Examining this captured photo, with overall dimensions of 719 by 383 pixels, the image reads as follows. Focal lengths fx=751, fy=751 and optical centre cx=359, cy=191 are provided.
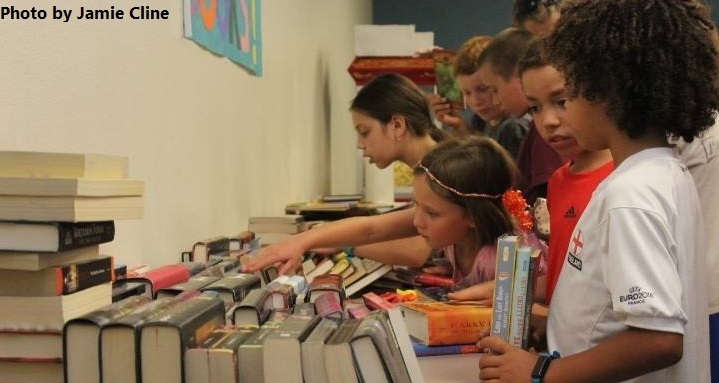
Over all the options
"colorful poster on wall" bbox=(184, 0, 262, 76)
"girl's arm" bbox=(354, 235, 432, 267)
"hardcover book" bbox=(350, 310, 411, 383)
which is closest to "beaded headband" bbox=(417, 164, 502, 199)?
"girl's arm" bbox=(354, 235, 432, 267)

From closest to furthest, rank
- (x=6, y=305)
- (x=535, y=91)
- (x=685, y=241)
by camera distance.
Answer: (x=6, y=305)
(x=685, y=241)
(x=535, y=91)

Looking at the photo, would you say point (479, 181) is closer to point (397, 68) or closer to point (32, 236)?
point (32, 236)

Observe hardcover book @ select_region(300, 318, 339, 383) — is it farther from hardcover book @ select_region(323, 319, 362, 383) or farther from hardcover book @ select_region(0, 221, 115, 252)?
hardcover book @ select_region(0, 221, 115, 252)

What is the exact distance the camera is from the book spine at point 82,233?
772 mm

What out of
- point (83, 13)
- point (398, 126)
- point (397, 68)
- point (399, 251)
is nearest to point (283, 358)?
point (83, 13)

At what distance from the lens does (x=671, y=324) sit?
87 centimetres

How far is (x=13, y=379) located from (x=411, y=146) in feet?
5.42

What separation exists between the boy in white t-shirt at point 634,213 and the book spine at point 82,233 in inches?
20.9

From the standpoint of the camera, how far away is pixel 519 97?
1.96 m

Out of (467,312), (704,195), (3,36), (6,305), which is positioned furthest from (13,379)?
(704,195)

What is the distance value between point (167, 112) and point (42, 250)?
2.43 feet

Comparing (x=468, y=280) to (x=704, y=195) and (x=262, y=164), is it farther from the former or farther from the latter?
(x=262, y=164)

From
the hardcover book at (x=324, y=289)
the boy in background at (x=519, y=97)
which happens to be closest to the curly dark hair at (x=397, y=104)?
the boy in background at (x=519, y=97)

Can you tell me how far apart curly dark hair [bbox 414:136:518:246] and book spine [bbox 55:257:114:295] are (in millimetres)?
843
